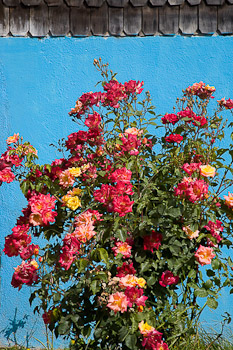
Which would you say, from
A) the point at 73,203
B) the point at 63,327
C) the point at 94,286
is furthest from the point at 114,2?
the point at 63,327

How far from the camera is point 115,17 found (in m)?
3.91

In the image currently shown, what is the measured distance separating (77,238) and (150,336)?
2.01 feet

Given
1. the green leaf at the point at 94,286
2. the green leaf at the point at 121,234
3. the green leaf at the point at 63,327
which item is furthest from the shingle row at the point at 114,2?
the green leaf at the point at 63,327

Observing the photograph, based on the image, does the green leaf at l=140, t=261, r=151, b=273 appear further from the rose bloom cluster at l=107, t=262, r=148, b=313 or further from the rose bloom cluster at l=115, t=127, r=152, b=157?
the rose bloom cluster at l=115, t=127, r=152, b=157

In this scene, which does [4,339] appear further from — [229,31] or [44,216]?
[229,31]

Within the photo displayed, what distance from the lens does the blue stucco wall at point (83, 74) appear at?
12.8ft

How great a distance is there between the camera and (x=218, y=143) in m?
3.89

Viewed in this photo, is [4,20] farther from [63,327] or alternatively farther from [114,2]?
[63,327]

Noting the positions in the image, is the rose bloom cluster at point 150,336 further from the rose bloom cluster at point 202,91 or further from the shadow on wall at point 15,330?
the shadow on wall at point 15,330

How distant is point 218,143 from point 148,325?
6.52ft

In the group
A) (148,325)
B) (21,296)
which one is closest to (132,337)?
(148,325)

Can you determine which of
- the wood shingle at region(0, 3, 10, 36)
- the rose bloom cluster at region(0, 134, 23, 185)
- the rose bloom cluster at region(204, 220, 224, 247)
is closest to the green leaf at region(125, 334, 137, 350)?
the rose bloom cluster at region(204, 220, 224, 247)

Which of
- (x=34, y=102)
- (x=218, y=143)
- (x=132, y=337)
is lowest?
(x=132, y=337)

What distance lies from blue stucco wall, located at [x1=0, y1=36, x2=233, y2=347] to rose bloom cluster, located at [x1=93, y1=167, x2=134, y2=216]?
5.45ft
